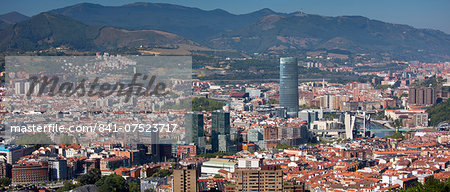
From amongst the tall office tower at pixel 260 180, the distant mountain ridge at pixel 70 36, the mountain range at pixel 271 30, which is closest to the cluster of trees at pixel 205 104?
the distant mountain ridge at pixel 70 36

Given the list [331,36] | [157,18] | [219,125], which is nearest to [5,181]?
[219,125]

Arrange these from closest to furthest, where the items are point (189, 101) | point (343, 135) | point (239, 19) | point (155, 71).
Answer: point (343, 135), point (189, 101), point (155, 71), point (239, 19)

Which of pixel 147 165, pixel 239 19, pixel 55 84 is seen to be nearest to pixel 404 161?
pixel 147 165

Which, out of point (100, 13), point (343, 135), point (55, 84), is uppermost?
point (100, 13)

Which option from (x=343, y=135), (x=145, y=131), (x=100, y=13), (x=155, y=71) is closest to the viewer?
(x=145, y=131)

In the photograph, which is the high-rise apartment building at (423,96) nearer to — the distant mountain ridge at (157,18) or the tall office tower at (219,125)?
the tall office tower at (219,125)

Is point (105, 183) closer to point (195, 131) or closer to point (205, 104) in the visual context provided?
point (195, 131)

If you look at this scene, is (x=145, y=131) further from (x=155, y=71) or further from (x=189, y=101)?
(x=155, y=71)
